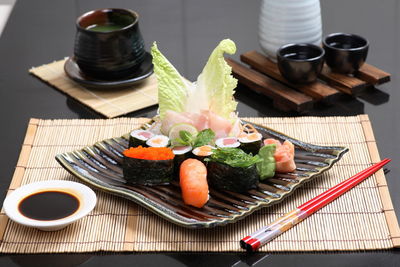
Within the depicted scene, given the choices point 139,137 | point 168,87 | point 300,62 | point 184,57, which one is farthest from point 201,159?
point 184,57

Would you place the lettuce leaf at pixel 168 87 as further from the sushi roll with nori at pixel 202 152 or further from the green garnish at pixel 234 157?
the green garnish at pixel 234 157

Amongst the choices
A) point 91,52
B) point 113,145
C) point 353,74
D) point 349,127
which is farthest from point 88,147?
point 353,74

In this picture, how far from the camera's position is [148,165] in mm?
2506

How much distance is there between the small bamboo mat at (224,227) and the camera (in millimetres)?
2287

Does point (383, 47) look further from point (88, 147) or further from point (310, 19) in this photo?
point (88, 147)

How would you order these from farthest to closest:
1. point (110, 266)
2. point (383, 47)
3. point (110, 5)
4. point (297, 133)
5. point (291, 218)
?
point (110, 5), point (383, 47), point (297, 133), point (291, 218), point (110, 266)

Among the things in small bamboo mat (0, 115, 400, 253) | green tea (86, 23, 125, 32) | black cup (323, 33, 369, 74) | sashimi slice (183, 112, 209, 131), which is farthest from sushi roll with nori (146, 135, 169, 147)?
black cup (323, 33, 369, 74)

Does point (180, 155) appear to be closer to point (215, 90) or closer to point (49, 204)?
point (215, 90)

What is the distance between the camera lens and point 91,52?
3193 millimetres

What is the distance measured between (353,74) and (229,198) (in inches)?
42.7

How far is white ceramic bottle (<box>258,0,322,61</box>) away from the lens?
3.24m

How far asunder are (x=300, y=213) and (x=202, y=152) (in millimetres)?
379

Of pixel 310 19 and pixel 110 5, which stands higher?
pixel 310 19

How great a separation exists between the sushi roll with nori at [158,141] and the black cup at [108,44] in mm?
651
